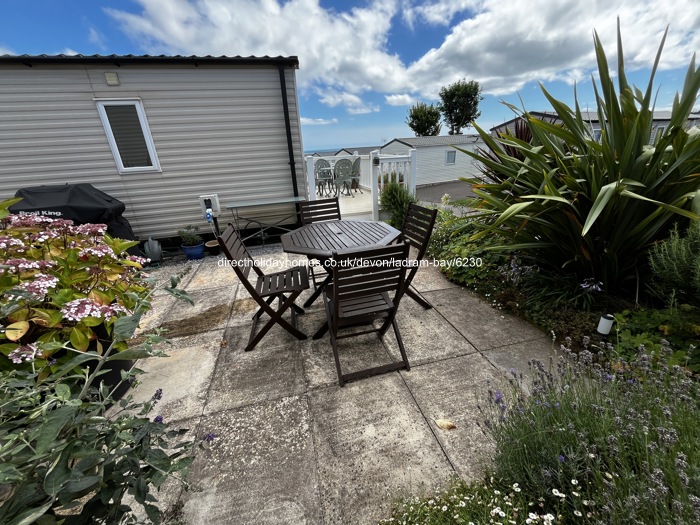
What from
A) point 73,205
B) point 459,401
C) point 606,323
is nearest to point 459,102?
point 606,323

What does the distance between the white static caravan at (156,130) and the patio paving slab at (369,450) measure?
174 inches

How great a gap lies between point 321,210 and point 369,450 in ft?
9.56

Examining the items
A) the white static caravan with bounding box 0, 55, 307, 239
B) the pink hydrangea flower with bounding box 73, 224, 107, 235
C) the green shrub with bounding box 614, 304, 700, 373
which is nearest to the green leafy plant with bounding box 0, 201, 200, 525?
the pink hydrangea flower with bounding box 73, 224, 107, 235

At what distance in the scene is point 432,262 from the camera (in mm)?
4207

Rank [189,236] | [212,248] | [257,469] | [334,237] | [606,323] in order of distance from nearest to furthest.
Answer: [257,469] → [606,323] → [334,237] → [189,236] → [212,248]

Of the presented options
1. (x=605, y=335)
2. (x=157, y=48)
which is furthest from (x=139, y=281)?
(x=157, y=48)

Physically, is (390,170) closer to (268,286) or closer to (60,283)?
(268,286)

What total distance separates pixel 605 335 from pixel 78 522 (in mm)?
3094

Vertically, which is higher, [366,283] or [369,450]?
[366,283]

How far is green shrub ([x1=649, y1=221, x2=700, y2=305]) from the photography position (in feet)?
5.75

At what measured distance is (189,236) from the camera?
4973mm

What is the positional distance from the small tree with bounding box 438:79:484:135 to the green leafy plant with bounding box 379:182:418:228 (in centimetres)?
2410

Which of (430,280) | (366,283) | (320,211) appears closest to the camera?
(366,283)

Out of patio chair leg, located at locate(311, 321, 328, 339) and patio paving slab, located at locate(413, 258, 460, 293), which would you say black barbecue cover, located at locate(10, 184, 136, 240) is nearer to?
patio chair leg, located at locate(311, 321, 328, 339)
